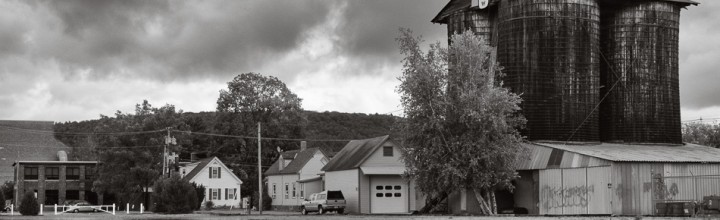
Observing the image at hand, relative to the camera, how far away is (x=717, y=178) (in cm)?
4569

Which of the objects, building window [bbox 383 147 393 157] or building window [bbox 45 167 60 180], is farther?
building window [bbox 45 167 60 180]

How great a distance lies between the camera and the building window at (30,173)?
93938 mm

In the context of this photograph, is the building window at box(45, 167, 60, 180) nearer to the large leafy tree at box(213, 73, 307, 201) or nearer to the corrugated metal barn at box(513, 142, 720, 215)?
the large leafy tree at box(213, 73, 307, 201)

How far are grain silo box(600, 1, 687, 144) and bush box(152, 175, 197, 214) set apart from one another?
89.3 feet

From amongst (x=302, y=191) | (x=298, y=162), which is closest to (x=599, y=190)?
(x=302, y=191)

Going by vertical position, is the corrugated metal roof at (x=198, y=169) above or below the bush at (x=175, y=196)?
above

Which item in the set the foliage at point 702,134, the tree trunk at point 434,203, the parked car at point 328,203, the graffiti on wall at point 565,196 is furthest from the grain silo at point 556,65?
the foliage at point 702,134

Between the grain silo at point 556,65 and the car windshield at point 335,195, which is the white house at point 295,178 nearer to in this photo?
the car windshield at point 335,195

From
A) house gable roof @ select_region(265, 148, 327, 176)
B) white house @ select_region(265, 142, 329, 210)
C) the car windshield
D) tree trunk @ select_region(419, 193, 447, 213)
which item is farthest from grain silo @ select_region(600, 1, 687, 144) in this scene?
house gable roof @ select_region(265, 148, 327, 176)

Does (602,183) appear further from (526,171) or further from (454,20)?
(454,20)

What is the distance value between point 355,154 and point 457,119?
1769 centimetres

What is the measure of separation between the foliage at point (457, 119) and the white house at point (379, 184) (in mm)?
11055

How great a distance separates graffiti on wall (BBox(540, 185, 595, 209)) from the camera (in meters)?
45.9

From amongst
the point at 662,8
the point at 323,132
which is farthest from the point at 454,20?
the point at 323,132
